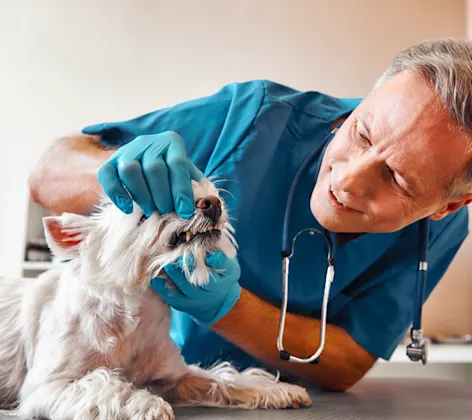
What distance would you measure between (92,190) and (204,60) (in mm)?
2548

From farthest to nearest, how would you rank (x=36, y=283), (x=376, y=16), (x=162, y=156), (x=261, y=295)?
(x=376, y=16), (x=261, y=295), (x=36, y=283), (x=162, y=156)

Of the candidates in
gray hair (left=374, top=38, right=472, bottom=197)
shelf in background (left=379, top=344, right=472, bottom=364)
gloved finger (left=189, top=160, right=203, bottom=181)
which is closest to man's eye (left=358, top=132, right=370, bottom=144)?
gray hair (left=374, top=38, right=472, bottom=197)

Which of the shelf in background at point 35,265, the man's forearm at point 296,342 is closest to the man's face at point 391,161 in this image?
the man's forearm at point 296,342

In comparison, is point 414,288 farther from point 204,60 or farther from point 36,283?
point 204,60

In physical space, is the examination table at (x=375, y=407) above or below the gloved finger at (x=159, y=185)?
below

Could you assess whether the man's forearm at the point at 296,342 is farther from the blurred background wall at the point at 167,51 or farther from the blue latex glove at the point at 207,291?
the blurred background wall at the point at 167,51

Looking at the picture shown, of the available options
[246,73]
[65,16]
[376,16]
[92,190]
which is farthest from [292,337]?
[65,16]

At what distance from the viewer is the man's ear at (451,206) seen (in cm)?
117

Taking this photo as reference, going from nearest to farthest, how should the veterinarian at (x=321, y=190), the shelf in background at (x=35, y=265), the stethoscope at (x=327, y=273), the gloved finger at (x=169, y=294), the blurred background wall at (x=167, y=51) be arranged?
1. the gloved finger at (x=169, y=294)
2. the veterinarian at (x=321, y=190)
3. the stethoscope at (x=327, y=273)
4. the shelf in background at (x=35, y=265)
5. the blurred background wall at (x=167, y=51)

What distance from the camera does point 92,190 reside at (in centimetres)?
117

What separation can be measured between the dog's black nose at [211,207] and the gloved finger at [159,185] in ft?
0.15

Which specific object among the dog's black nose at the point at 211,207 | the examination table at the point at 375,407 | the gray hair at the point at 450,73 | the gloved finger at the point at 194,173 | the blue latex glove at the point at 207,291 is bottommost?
the examination table at the point at 375,407

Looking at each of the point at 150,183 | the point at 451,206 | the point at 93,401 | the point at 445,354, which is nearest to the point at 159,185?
the point at 150,183

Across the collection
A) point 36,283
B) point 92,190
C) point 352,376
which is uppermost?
point 92,190
